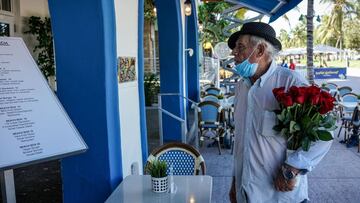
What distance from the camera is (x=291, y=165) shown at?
2.02m

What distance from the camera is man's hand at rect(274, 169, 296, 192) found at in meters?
2.06

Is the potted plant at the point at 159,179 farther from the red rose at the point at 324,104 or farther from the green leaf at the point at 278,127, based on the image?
the red rose at the point at 324,104

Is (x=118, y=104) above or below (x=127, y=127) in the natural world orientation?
above

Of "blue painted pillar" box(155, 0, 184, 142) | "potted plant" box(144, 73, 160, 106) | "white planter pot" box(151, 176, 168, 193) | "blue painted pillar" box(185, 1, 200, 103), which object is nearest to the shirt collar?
"white planter pot" box(151, 176, 168, 193)

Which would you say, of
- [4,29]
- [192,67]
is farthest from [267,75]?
[192,67]

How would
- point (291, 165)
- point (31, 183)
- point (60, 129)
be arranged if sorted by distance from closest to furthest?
point (291, 165)
point (60, 129)
point (31, 183)

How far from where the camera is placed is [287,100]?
1967mm

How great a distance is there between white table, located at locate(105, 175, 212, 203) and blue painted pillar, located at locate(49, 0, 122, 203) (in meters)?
0.40

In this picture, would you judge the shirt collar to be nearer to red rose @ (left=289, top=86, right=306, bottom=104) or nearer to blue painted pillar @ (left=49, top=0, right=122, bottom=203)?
red rose @ (left=289, top=86, right=306, bottom=104)

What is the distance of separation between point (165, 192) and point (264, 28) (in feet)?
4.18

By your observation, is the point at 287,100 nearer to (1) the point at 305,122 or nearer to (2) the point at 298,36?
(1) the point at 305,122

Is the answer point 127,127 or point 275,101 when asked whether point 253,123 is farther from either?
point 127,127

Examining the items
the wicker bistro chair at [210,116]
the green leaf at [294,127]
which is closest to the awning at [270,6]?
the wicker bistro chair at [210,116]

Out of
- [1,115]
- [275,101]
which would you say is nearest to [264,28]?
[275,101]
